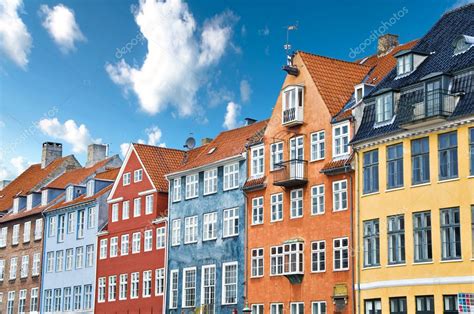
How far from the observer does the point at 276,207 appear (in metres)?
50.8

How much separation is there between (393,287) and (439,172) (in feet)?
18.2

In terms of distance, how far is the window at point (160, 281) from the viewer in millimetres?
59919

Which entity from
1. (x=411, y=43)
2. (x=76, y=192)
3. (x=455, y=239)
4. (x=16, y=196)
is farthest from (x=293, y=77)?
(x=16, y=196)

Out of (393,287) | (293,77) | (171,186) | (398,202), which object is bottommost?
(393,287)

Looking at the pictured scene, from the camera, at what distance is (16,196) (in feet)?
266

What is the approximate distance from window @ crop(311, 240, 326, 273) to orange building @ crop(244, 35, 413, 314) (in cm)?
5

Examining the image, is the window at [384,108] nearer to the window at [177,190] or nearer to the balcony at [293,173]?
the balcony at [293,173]

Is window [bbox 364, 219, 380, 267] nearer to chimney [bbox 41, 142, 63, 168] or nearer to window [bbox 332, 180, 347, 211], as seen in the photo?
window [bbox 332, 180, 347, 211]

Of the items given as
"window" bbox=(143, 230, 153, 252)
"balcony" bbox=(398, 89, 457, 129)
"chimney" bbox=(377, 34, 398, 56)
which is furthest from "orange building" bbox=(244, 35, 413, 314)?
"window" bbox=(143, 230, 153, 252)

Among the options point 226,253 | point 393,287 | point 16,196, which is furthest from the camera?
point 16,196

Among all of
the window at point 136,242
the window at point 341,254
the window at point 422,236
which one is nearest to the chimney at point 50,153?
the window at point 136,242

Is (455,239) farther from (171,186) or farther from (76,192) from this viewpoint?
(76,192)

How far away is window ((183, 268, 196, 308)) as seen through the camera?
5678cm

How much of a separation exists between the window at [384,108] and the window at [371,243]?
4.71 m
